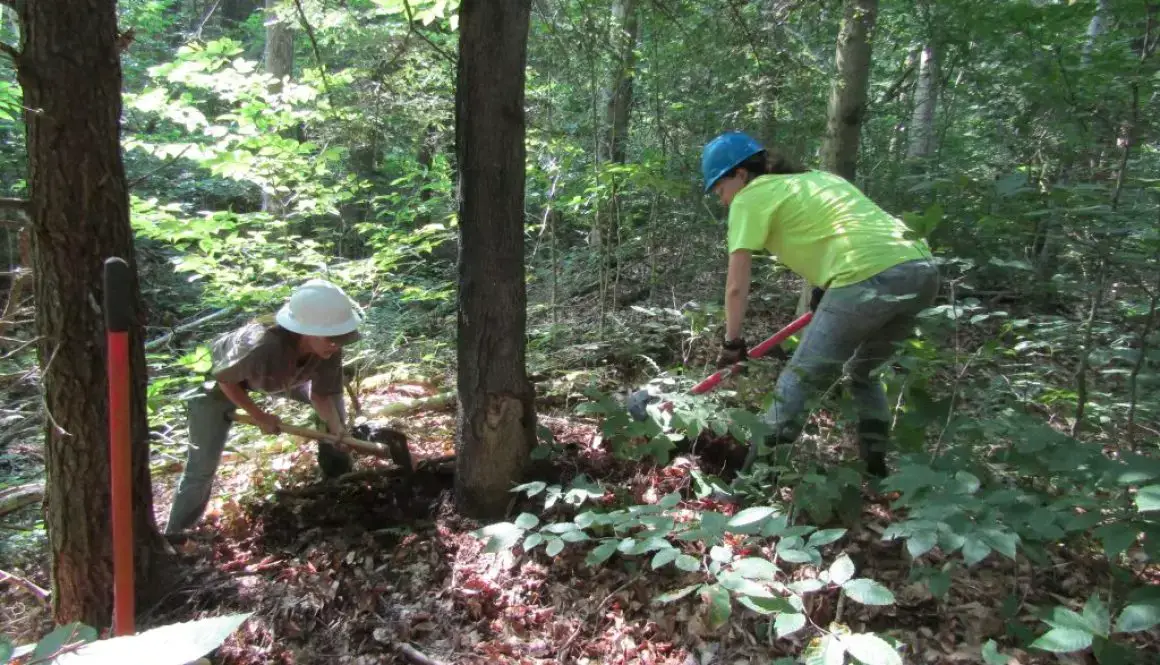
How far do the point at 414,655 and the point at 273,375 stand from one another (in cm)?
177

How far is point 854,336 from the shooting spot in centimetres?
311

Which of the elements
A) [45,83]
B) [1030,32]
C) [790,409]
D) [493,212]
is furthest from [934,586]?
[45,83]

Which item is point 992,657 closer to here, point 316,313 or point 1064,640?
point 1064,640

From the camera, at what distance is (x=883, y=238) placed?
3.09 m

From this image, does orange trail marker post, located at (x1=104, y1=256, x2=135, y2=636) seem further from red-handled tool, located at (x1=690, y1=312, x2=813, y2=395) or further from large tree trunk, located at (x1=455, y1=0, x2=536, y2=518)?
red-handled tool, located at (x1=690, y1=312, x2=813, y2=395)

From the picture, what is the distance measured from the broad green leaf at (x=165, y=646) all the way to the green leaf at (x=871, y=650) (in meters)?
1.39

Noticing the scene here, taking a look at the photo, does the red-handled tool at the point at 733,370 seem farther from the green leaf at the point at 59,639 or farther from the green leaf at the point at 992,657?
the green leaf at the point at 59,639

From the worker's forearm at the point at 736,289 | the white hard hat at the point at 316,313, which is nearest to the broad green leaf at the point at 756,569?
the worker's forearm at the point at 736,289

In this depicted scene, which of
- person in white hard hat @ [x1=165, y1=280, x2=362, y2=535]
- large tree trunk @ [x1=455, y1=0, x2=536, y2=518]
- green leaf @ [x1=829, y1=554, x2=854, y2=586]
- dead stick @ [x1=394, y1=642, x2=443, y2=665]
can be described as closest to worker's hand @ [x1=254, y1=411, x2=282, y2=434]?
person in white hard hat @ [x1=165, y1=280, x2=362, y2=535]

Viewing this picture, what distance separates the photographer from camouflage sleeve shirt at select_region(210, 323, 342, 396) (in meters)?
3.38

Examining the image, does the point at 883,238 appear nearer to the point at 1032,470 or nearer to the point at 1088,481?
the point at 1032,470

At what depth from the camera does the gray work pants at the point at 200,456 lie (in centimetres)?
371

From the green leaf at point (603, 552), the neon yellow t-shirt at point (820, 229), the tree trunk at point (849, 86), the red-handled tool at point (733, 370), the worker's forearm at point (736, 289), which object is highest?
the tree trunk at point (849, 86)

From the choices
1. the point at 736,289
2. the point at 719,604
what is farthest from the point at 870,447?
the point at 719,604
